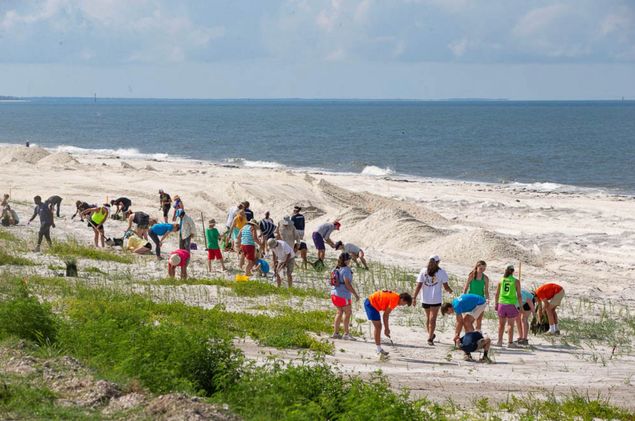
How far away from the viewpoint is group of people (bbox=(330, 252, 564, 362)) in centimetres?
1280

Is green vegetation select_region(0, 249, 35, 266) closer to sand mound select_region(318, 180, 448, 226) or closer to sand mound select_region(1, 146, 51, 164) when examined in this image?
sand mound select_region(318, 180, 448, 226)

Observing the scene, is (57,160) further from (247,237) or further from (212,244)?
(247,237)

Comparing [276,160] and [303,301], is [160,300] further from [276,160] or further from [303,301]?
[276,160]

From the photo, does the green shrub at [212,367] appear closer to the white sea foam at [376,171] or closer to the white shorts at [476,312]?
the white shorts at [476,312]

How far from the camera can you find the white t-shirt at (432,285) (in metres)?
13.6

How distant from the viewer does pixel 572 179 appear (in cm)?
5088

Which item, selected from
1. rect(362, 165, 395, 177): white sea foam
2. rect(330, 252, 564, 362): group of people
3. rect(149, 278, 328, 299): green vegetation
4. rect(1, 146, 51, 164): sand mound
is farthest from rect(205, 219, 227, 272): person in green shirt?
rect(362, 165, 395, 177): white sea foam

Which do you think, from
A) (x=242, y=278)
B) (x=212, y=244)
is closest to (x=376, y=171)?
(x=212, y=244)

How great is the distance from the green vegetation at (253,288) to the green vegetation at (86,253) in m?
2.72

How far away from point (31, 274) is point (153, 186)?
19817mm

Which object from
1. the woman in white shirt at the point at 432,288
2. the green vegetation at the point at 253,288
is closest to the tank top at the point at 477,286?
the woman in white shirt at the point at 432,288

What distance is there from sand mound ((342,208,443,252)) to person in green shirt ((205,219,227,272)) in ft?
24.4

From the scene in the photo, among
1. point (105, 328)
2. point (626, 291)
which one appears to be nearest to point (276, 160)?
point (626, 291)

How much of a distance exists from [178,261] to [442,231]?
11591 millimetres
